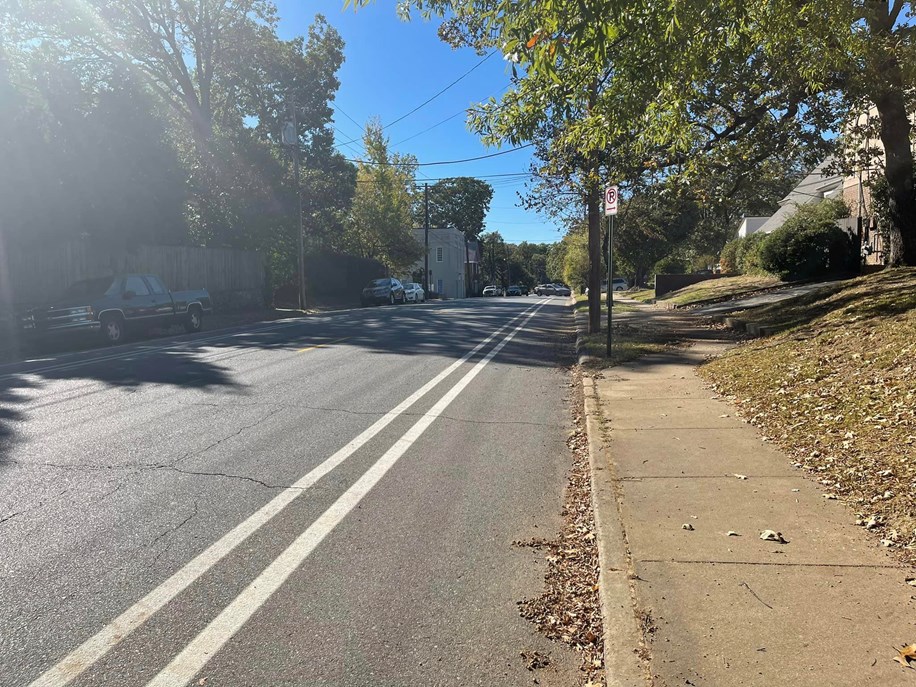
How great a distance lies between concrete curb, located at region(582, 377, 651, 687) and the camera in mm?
3031

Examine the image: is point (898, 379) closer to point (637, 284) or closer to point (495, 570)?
point (495, 570)

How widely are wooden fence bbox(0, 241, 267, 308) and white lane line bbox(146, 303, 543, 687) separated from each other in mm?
14586

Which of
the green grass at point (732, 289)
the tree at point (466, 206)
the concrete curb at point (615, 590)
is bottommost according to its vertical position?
the concrete curb at point (615, 590)

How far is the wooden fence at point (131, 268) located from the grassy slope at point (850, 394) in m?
16.3

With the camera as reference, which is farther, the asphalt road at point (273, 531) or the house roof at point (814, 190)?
the house roof at point (814, 190)

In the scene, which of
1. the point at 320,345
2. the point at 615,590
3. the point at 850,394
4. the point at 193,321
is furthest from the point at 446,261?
the point at 615,590

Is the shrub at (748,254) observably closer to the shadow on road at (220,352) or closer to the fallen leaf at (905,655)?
the shadow on road at (220,352)

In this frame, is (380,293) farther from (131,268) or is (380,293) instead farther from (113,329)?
(113,329)

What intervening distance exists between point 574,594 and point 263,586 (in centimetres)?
174

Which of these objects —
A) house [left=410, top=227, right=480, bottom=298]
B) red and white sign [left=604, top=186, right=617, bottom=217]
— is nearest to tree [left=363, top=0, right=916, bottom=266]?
red and white sign [left=604, top=186, right=617, bottom=217]

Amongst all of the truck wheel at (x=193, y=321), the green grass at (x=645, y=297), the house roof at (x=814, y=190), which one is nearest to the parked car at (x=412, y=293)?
the green grass at (x=645, y=297)

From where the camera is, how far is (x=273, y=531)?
466 cm

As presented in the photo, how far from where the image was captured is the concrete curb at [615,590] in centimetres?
303

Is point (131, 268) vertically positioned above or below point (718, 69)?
below
